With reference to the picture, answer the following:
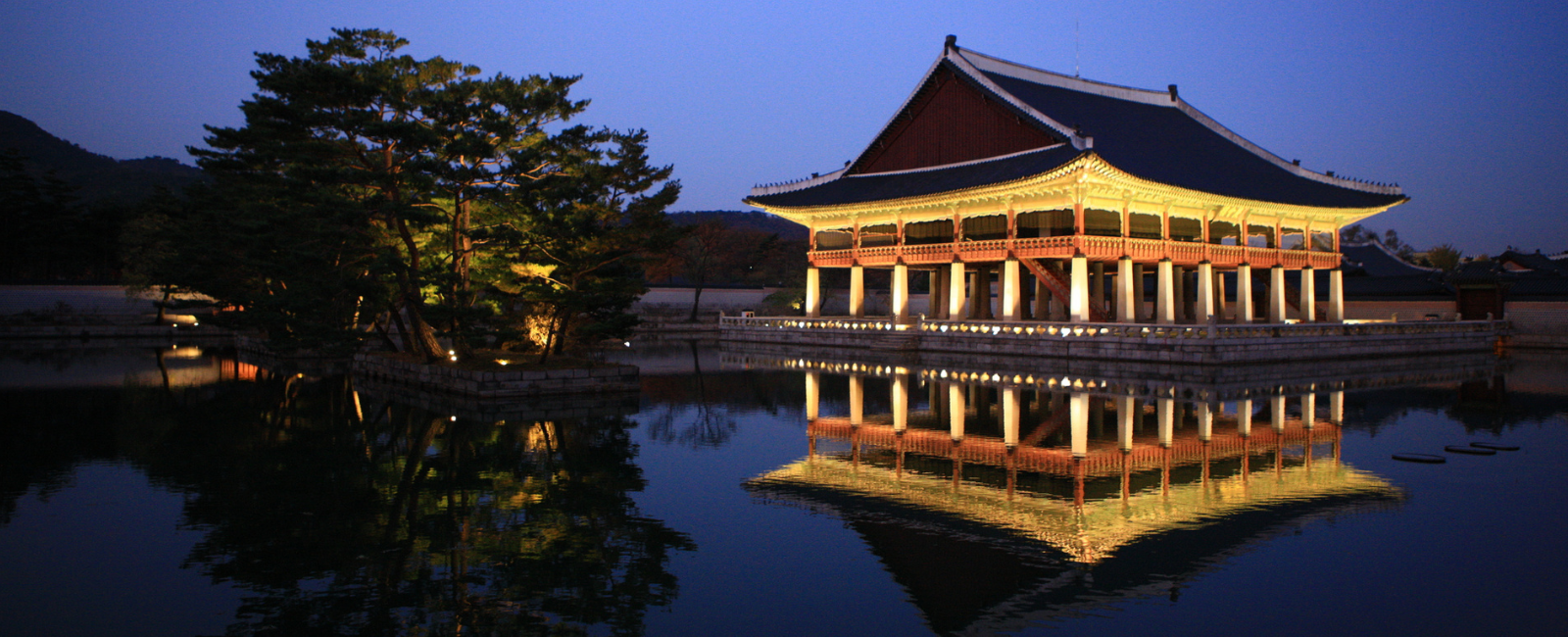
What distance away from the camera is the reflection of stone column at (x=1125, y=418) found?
1484 cm

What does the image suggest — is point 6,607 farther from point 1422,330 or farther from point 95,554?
point 1422,330

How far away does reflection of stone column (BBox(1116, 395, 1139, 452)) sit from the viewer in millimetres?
14844

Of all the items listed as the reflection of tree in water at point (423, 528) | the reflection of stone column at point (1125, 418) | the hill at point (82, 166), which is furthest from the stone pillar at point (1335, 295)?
the hill at point (82, 166)

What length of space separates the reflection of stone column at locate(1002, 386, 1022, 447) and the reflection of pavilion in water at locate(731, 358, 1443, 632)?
8 cm

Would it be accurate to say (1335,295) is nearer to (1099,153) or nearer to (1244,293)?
(1244,293)

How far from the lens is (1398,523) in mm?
9984

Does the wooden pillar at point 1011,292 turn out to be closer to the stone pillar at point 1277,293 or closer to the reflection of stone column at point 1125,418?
the stone pillar at point 1277,293

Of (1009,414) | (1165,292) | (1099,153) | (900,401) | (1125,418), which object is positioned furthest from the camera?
(1165,292)

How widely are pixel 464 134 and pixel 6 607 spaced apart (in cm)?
1482

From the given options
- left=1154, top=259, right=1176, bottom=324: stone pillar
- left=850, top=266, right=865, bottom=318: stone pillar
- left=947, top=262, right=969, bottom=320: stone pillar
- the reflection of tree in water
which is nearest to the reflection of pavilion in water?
the reflection of tree in water

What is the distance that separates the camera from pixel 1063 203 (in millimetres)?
33969

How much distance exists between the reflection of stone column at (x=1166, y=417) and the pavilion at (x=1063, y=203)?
1208 centimetres

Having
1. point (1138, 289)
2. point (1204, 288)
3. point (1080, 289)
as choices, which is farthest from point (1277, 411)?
point (1138, 289)

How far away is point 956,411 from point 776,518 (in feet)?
31.4
